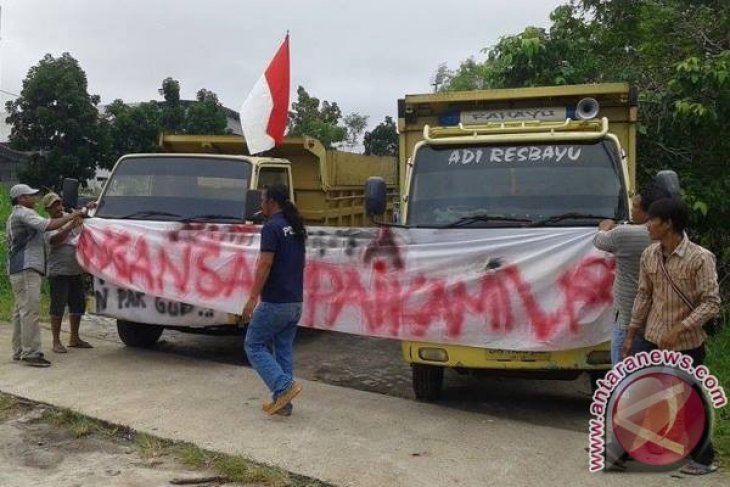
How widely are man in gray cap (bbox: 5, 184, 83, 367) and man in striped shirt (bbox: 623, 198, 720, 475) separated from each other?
5.25 meters

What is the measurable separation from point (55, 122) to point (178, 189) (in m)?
19.3

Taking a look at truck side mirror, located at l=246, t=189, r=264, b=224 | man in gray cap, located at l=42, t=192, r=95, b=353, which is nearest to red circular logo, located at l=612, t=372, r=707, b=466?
truck side mirror, located at l=246, t=189, r=264, b=224

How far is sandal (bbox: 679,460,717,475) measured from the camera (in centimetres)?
459

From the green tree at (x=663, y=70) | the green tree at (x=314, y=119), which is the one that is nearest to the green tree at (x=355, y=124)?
the green tree at (x=314, y=119)

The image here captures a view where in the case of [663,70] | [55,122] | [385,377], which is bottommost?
[385,377]

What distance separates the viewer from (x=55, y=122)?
82.5 feet

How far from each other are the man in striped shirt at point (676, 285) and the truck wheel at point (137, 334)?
17.8 ft

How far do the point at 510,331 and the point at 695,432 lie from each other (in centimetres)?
155

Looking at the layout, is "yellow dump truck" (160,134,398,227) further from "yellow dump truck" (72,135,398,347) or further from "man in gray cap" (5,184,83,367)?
"man in gray cap" (5,184,83,367)

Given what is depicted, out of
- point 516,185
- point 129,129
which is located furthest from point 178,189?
point 129,129

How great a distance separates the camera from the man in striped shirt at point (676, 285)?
425 cm

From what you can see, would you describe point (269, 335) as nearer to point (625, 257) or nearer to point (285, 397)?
point (285, 397)

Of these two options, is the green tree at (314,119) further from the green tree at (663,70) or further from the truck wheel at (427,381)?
the truck wheel at (427,381)

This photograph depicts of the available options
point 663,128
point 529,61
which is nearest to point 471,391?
point 663,128
